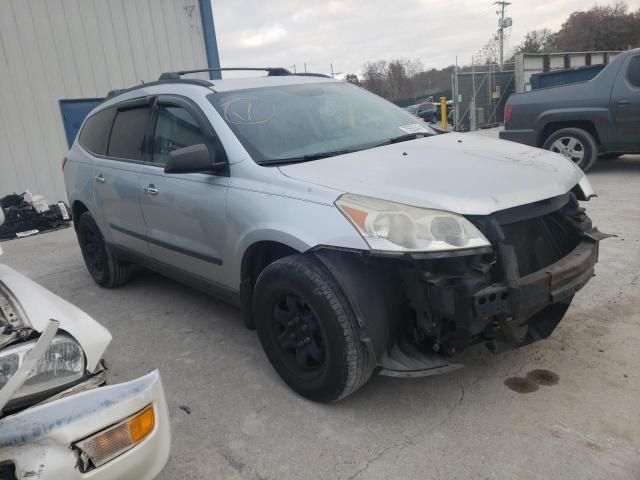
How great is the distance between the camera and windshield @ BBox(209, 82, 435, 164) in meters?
3.06

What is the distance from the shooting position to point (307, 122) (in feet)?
10.8

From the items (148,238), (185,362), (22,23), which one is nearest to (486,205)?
(185,362)

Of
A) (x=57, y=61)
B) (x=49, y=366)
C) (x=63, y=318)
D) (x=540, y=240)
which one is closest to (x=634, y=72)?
(x=540, y=240)

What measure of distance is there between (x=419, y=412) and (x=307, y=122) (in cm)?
187

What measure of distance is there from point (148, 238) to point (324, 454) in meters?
2.24

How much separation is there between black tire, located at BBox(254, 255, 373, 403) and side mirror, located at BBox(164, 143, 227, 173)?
735 mm

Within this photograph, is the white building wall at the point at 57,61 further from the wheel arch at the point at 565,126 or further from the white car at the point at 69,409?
the white car at the point at 69,409

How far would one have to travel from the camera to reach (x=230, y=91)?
341cm

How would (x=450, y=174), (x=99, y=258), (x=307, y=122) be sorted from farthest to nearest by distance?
(x=99, y=258)
(x=307, y=122)
(x=450, y=174)

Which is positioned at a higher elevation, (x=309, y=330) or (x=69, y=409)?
(x=69, y=409)

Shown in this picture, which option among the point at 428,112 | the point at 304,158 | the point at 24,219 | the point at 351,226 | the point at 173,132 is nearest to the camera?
the point at 351,226

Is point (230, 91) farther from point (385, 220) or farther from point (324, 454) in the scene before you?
point (324, 454)

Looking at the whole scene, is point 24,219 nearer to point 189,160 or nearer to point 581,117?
point 189,160

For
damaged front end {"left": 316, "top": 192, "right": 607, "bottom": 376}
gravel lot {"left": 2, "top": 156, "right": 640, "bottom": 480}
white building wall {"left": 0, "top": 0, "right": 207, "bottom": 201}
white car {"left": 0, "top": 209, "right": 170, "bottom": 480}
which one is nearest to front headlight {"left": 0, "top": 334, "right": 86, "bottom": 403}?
white car {"left": 0, "top": 209, "right": 170, "bottom": 480}
